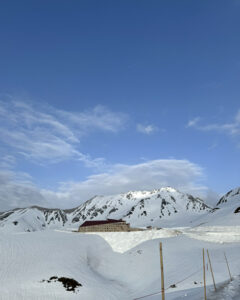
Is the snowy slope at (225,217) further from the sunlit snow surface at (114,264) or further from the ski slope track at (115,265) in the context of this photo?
the ski slope track at (115,265)

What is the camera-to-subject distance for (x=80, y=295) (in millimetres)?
33125

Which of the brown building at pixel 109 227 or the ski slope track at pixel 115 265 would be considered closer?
the ski slope track at pixel 115 265

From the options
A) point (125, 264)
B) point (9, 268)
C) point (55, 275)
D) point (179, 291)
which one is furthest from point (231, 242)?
point (9, 268)

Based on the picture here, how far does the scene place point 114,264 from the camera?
49.3 meters

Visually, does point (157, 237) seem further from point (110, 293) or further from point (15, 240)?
point (15, 240)

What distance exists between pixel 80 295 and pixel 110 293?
5077 mm

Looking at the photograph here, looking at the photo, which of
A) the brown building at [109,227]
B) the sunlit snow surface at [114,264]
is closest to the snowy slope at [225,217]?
the sunlit snow surface at [114,264]

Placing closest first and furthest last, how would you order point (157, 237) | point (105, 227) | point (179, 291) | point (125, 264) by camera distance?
point (179, 291), point (125, 264), point (157, 237), point (105, 227)

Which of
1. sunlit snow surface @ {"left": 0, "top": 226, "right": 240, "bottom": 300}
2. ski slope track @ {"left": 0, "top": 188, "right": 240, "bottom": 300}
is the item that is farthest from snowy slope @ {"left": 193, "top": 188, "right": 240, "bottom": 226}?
ski slope track @ {"left": 0, "top": 188, "right": 240, "bottom": 300}

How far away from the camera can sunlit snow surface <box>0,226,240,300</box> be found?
3114cm

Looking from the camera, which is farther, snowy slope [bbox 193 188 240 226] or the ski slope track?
snowy slope [bbox 193 188 240 226]

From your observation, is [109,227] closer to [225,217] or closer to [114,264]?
[114,264]

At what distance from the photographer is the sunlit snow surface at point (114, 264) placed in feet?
102

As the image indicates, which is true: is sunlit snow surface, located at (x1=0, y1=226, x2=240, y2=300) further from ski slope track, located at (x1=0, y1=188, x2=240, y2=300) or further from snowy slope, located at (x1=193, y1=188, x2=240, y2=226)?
snowy slope, located at (x1=193, y1=188, x2=240, y2=226)
